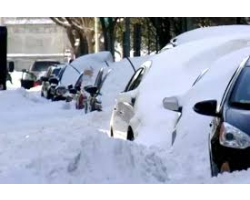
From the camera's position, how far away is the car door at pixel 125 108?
1148 cm

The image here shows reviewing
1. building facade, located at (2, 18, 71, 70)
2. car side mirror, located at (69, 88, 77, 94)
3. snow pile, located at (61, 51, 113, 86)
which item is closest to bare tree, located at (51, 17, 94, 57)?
snow pile, located at (61, 51, 113, 86)

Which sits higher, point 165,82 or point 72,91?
point 165,82

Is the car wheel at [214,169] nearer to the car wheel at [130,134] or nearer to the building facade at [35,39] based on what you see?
the car wheel at [130,134]

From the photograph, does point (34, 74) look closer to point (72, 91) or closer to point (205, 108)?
point (72, 91)

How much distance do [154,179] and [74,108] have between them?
1608cm

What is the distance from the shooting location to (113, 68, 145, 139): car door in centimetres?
1148

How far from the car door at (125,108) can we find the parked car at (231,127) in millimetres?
3207

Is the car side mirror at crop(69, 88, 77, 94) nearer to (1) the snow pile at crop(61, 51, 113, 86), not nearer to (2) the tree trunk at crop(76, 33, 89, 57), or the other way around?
(1) the snow pile at crop(61, 51, 113, 86)

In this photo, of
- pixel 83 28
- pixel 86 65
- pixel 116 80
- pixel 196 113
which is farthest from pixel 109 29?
pixel 196 113

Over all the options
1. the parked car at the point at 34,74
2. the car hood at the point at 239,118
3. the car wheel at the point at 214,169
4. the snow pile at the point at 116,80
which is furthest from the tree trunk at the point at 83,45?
the car hood at the point at 239,118

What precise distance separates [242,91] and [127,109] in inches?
143

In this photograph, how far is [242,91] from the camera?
8.12 m

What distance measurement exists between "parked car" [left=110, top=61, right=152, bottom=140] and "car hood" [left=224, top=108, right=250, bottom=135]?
3597 millimetres

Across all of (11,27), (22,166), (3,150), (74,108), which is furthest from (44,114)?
(11,27)
